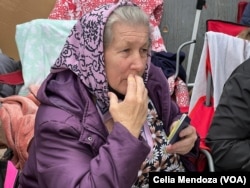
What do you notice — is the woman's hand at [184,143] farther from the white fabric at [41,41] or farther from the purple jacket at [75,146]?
the white fabric at [41,41]

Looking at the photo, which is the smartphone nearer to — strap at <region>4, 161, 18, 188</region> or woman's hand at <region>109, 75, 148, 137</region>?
woman's hand at <region>109, 75, 148, 137</region>

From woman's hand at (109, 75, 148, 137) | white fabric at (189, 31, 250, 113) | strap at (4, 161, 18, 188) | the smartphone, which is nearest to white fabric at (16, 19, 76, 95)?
white fabric at (189, 31, 250, 113)

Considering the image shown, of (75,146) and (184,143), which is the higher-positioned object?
(75,146)

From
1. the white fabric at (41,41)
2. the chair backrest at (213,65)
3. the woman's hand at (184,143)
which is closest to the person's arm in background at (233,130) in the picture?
the woman's hand at (184,143)

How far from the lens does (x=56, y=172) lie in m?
1.16

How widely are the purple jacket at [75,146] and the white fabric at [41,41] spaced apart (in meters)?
1.29

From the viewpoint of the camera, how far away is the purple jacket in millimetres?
1126

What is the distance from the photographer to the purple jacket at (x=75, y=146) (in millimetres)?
1126

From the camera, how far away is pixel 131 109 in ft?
3.95

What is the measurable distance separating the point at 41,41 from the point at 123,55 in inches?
57.4

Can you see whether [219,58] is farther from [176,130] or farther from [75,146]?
[75,146]

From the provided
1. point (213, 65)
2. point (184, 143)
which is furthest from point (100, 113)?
point (213, 65)

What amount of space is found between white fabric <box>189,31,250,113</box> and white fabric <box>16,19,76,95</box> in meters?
0.90

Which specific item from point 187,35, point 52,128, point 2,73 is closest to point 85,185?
point 52,128
